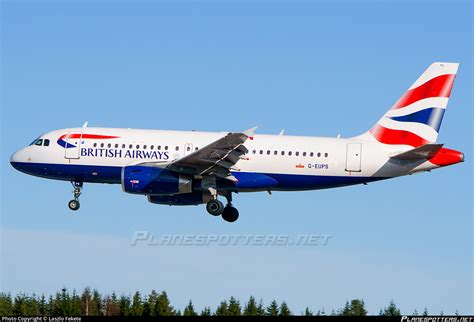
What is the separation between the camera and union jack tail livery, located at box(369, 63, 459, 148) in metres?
62.9

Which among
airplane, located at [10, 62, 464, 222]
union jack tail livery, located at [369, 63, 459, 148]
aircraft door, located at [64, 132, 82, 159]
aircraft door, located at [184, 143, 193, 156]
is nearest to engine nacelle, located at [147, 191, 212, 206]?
airplane, located at [10, 62, 464, 222]

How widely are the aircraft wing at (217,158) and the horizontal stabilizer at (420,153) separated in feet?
29.0

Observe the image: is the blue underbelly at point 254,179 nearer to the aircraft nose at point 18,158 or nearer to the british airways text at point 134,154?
the british airways text at point 134,154

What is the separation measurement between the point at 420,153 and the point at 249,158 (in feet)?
32.0

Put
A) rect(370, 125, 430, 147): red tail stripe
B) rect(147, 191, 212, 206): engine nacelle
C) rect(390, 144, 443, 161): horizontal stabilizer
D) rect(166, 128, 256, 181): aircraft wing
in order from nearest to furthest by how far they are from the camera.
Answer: rect(166, 128, 256, 181): aircraft wing < rect(390, 144, 443, 161): horizontal stabilizer < rect(370, 125, 430, 147): red tail stripe < rect(147, 191, 212, 206): engine nacelle

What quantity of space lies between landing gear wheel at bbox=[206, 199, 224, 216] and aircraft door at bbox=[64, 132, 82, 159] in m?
8.30

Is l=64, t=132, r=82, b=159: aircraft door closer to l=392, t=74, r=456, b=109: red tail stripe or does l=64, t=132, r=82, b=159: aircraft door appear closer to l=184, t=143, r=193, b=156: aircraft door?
l=184, t=143, r=193, b=156: aircraft door

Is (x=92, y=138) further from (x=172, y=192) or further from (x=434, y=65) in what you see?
(x=434, y=65)

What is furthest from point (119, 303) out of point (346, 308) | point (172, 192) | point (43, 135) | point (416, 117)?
point (416, 117)

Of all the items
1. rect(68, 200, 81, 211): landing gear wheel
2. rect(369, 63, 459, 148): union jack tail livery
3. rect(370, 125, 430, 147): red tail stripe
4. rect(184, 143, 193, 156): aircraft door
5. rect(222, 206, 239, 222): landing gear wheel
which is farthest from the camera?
rect(222, 206, 239, 222): landing gear wheel

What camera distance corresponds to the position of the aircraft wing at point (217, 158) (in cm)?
5854

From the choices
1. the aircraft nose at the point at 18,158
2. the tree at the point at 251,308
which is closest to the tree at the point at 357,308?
the tree at the point at 251,308

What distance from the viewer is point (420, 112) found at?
63469 millimetres

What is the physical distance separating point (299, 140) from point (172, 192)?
26.3ft
